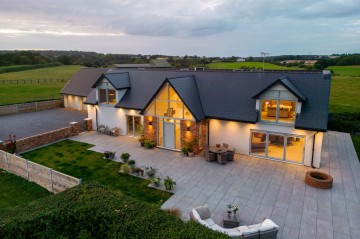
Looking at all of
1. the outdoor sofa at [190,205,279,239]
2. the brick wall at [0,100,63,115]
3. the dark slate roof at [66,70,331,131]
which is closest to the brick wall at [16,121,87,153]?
the dark slate roof at [66,70,331,131]

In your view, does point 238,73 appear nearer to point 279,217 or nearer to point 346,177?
point 346,177

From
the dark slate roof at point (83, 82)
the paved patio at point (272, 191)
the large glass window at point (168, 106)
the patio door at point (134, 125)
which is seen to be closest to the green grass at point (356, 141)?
the paved patio at point (272, 191)

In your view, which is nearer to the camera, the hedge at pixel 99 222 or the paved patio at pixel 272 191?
the hedge at pixel 99 222

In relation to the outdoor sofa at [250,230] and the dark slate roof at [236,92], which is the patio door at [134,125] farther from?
the outdoor sofa at [250,230]

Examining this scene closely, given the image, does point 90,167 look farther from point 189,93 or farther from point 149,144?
point 189,93

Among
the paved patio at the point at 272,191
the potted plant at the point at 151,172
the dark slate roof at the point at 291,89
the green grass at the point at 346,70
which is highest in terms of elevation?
the green grass at the point at 346,70

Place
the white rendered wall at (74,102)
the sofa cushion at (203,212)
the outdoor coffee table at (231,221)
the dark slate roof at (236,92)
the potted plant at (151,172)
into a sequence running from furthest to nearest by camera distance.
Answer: the white rendered wall at (74,102)
the dark slate roof at (236,92)
the potted plant at (151,172)
the outdoor coffee table at (231,221)
the sofa cushion at (203,212)
